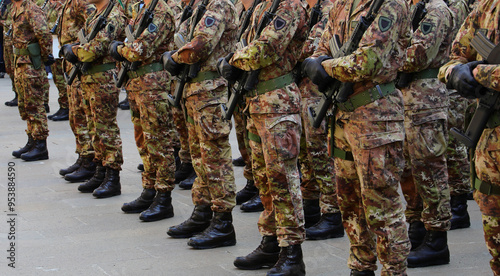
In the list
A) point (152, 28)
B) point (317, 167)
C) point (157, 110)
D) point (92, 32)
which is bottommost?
point (317, 167)

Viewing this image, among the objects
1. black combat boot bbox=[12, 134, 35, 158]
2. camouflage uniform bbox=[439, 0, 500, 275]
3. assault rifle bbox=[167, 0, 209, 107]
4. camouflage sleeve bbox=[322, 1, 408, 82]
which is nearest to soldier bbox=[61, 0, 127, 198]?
assault rifle bbox=[167, 0, 209, 107]

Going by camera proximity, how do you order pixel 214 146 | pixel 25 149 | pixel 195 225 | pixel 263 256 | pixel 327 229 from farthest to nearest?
pixel 25 149 → pixel 195 225 → pixel 327 229 → pixel 214 146 → pixel 263 256

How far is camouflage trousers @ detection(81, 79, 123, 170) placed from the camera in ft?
22.9

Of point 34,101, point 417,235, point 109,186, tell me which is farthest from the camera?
point 34,101

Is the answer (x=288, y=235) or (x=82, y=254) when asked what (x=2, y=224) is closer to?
(x=82, y=254)

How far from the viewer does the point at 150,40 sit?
19.2ft

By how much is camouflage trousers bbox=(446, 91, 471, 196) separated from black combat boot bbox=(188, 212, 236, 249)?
6.34 feet

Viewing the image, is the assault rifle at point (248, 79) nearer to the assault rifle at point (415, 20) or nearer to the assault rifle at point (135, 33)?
the assault rifle at point (415, 20)

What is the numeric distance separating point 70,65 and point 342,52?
4817 mm

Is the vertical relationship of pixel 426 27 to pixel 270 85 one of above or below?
above

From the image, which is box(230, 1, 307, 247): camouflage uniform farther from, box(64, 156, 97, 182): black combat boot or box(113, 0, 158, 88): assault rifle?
box(64, 156, 97, 182): black combat boot

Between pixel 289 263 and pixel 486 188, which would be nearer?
pixel 486 188

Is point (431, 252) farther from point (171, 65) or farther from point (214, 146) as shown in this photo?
point (171, 65)

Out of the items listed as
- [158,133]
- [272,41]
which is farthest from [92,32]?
[272,41]
